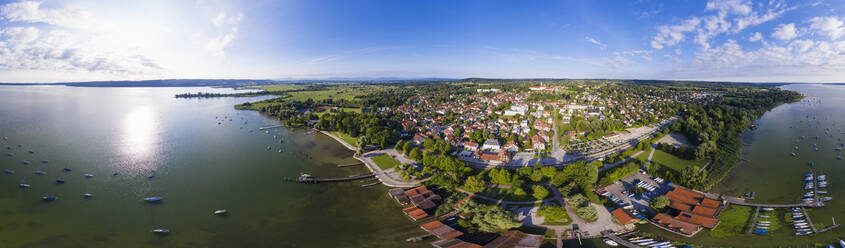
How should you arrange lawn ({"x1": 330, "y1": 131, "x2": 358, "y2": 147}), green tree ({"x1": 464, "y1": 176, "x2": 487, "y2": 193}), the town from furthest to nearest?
1. lawn ({"x1": 330, "y1": 131, "x2": 358, "y2": 147})
2. green tree ({"x1": 464, "y1": 176, "x2": 487, "y2": 193})
3. the town

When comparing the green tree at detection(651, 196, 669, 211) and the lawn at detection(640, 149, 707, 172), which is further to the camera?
the lawn at detection(640, 149, 707, 172)

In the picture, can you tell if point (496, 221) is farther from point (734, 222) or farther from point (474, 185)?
point (734, 222)

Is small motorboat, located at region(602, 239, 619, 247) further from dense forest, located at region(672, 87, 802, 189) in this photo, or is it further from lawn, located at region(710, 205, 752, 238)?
dense forest, located at region(672, 87, 802, 189)

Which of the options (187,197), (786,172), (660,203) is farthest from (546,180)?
(187,197)

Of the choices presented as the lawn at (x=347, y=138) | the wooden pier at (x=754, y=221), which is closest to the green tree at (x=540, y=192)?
the wooden pier at (x=754, y=221)

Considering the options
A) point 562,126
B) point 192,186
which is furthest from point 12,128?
point 562,126

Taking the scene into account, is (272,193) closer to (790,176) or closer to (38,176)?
(38,176)

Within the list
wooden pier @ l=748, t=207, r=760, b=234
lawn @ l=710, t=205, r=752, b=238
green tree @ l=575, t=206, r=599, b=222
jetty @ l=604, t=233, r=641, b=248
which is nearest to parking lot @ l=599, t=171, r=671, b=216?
A: lawn @ l=710, t=205, r=752, b=238
